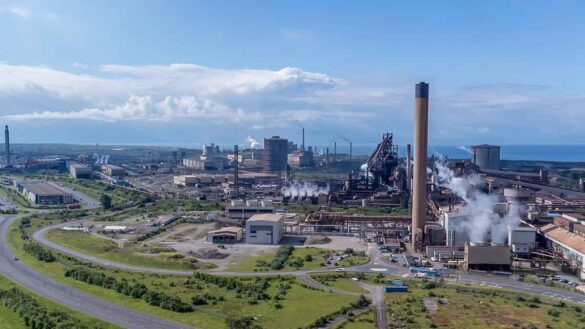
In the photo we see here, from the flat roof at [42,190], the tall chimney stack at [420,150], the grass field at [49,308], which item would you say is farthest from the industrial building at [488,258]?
the flat roof at [42,190]

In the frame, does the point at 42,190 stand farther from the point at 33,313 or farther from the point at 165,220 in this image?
the point at 33,313

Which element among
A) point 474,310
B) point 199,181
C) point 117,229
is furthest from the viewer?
point 199,181

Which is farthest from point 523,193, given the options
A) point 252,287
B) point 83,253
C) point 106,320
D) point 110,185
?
point 110,185

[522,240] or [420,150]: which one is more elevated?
[420,150]

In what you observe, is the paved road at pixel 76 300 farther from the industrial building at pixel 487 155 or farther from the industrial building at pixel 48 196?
the industrial building at pixel 487 155

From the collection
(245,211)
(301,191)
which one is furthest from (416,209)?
(301,191)
